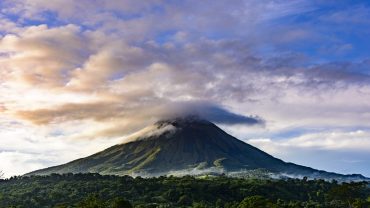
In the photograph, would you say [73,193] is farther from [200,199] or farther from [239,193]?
[239,193]

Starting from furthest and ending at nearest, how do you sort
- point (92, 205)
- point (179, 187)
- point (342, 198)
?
1. point (179, 187)
2. point (342, 198)
3. point (92, 205)

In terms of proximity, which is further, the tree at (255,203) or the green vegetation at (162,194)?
the green vegetation at (162,194)

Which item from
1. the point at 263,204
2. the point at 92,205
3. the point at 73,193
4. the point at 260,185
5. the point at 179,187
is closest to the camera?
the point at 92,205

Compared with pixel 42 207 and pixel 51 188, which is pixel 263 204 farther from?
pixel 51 188

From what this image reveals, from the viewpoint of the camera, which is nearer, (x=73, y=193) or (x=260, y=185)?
(x=73, y=193)

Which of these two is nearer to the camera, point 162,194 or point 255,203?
point 255,203

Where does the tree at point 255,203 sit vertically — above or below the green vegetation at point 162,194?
below

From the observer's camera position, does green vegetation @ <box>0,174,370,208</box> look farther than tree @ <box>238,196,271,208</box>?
Yes

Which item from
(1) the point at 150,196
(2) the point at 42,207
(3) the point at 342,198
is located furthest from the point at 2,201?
(3) the point at 342,198

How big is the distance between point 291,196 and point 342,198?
56.7 meters

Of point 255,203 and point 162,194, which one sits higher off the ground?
point 162,194

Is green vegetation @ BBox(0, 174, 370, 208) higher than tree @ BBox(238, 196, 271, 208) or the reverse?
higher

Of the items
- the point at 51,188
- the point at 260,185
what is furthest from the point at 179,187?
the point at 51,188

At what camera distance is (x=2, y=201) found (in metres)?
158
